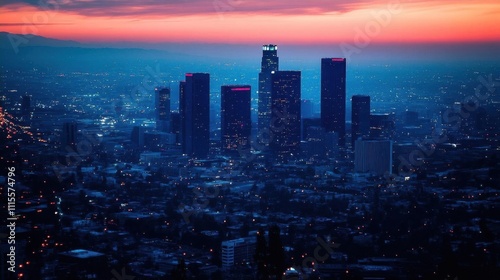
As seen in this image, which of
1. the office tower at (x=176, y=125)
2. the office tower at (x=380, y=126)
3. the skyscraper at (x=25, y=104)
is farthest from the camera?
the office tower at (x=176, y=125)

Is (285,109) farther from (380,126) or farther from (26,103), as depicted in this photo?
(26,103)

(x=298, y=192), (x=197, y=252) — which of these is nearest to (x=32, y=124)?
(x=298, y=192)

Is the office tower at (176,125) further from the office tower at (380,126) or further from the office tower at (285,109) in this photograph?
the office tower at (380,126)

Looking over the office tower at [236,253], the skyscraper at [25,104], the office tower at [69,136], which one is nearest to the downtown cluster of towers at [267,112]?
the office tower at [69,136]

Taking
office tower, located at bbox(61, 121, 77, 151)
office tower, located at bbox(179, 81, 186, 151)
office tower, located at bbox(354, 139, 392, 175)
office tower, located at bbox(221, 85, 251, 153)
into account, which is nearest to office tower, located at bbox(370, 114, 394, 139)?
office tower, located at bbox(354, 139, 392, 175)

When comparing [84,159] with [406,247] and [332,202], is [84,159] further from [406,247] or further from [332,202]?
[406,247]

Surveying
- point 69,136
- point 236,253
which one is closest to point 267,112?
point 69,136
